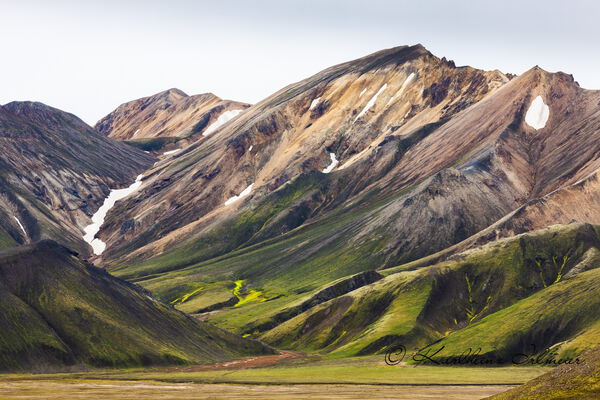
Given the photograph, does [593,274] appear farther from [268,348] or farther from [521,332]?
[268,348]

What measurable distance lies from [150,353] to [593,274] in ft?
317

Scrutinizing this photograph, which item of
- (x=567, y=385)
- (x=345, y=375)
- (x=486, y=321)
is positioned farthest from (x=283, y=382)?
(x=567, y=385)

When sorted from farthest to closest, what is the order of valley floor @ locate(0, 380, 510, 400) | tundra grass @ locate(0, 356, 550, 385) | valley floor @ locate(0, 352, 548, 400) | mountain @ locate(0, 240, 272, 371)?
mountain @ locate(0, 240, 272, 371) → tundra grass @ locate(0, 356, 550, 385) → valley floor @ locate(0, 352, 548, 400) → valley floor @ locate(0, 380, 510, 400)

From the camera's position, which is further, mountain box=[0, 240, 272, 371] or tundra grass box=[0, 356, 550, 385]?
mountain box=[0, 240, 272, 371]

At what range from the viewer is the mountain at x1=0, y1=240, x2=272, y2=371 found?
147 metres

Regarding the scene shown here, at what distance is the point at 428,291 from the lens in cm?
19750

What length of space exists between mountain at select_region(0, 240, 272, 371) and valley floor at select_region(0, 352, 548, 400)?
7.67 m

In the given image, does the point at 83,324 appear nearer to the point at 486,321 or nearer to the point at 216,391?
the point at 216,391

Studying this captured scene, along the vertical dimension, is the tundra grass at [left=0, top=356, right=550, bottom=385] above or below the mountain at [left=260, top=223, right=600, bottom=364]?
below

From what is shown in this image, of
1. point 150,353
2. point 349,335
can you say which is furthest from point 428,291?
point 150,353

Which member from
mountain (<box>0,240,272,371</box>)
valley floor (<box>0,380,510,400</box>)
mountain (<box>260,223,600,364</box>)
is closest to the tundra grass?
valley floor (<box>0,380,510,400</box>)

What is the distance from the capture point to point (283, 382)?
130 meters

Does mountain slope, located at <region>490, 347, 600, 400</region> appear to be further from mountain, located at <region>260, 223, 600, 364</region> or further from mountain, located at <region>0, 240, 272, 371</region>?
mountain, located at <region>0, 240, 272, 371</region>

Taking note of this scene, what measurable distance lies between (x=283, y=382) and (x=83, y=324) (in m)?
50.2
